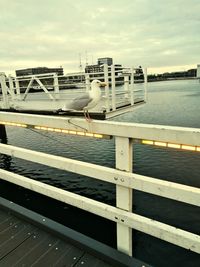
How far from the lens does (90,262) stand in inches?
94.6

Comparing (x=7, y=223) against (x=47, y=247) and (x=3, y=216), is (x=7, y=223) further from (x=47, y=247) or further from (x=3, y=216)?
(x=47, y=247)

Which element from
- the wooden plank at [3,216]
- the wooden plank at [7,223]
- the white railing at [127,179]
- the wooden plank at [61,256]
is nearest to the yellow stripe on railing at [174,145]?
the white railing at [127,179]

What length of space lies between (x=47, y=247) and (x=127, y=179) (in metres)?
1.17

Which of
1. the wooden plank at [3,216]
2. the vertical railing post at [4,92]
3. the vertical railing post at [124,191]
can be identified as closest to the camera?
the vertical railing post at [124,191]

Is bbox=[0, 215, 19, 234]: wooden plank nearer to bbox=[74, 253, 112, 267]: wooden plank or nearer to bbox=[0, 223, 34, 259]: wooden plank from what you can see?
bbox=[0, 223, 34, 259]: wooden plank

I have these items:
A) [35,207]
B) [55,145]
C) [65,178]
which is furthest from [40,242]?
[55,145]

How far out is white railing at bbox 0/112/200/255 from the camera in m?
2.03

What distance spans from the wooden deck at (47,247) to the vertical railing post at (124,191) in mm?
113

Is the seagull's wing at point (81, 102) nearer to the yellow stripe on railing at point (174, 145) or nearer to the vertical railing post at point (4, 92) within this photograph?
the yellow stripe on railing at point (174, 145)

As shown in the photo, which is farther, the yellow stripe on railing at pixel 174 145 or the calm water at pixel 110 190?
the calm water at pixel 110 190

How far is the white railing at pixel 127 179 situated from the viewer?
6.64 feet

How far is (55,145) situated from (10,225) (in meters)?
10.4

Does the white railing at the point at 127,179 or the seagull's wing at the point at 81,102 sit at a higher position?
the seagull's wing at the point at 81,102

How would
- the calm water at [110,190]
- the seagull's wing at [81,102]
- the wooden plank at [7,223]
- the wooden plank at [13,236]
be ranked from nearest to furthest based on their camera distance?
the wooden plank at [13,236] → the wooden plank at [7,223] → the seagull's wing at [81,102] → the calm water at [110,190]
